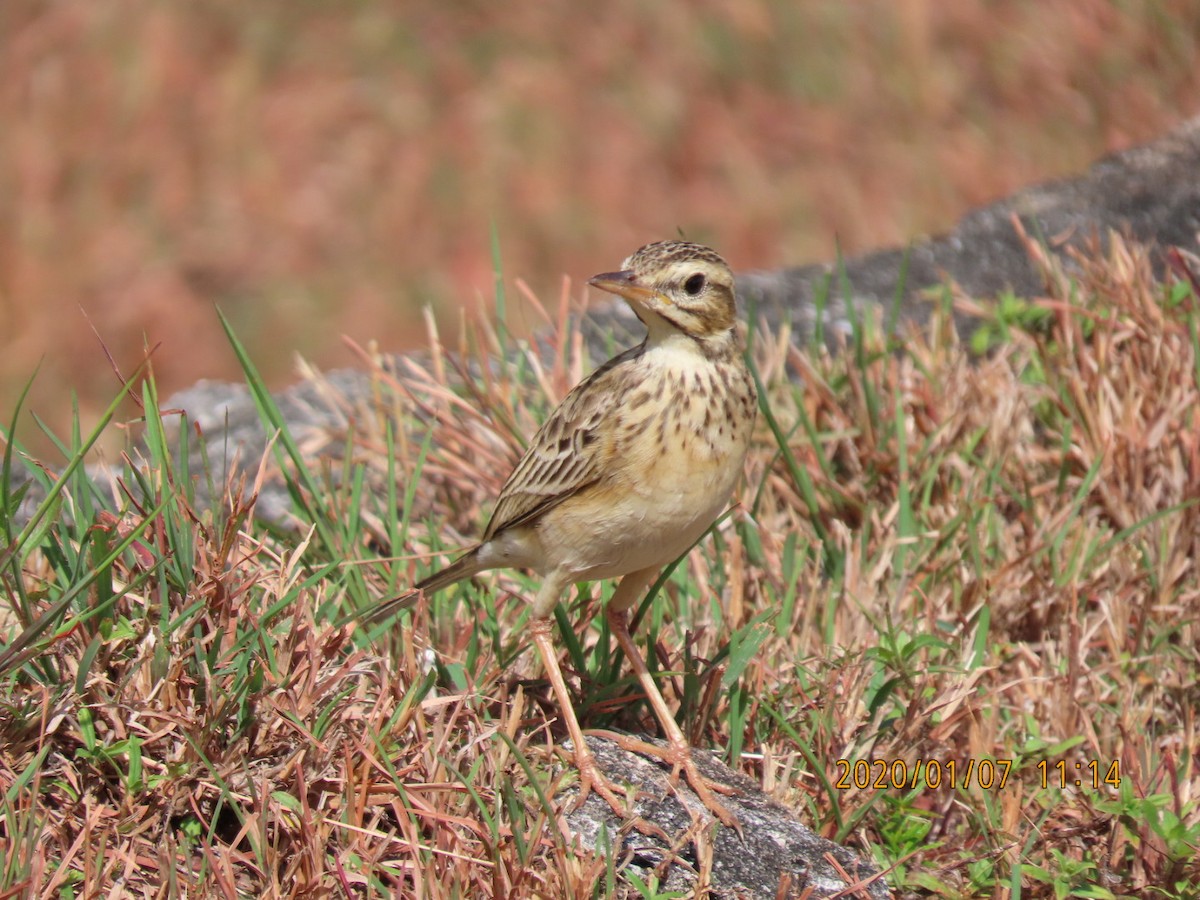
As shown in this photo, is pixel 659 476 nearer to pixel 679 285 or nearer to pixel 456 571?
pixel 679 285

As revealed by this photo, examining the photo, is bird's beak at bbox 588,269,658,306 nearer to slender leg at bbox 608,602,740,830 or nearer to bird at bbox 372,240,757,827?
bird at bbox 372,240,757,827

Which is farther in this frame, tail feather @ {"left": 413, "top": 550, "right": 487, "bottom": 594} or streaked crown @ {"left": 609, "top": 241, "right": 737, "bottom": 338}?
tail feather @ {"left": 413, "top": 550, "right": 487, "bottom": 594}

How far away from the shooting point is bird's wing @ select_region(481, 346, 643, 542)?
4.00 metres

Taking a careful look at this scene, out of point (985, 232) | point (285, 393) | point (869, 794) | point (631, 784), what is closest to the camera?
point (631, 784)

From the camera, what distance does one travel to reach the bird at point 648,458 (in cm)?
385

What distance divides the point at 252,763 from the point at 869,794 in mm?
1663

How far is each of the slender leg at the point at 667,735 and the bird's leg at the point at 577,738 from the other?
0.20 m

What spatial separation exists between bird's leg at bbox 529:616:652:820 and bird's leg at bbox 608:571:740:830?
0.18 meters

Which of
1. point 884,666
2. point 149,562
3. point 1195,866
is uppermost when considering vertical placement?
point 149,562

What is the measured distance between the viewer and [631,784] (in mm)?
3887

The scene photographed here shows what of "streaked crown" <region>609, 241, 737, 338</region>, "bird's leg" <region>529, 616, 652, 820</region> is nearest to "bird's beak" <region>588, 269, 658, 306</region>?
"streaked crown" <region>609, 241, 737, 338</region>

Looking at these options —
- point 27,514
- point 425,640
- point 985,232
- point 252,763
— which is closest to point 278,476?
point 27,514

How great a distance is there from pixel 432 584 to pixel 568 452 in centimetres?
62

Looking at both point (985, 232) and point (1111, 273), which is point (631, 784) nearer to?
point (1111, 273)
